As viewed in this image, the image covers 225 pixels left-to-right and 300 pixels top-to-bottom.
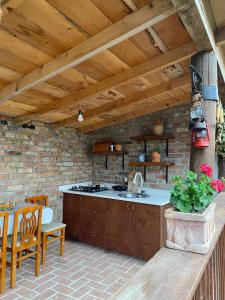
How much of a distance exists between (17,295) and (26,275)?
1.42ft

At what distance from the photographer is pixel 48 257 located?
3434 millimetres

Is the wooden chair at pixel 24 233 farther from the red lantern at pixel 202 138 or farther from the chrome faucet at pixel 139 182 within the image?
the red lantern at pixel 202 138

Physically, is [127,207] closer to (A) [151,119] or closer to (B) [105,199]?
(B) [105,199]

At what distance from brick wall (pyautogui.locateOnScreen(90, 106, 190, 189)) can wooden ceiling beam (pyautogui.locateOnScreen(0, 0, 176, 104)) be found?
2.54 m

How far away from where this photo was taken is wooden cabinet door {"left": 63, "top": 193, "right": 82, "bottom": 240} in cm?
409

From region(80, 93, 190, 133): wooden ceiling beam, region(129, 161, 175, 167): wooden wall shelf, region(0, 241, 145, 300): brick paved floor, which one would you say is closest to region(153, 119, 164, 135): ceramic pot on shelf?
region(80, 93, 190, 133): wooden ceiling beam

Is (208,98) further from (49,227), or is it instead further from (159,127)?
(49,227)

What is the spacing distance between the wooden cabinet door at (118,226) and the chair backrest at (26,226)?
3.89ft

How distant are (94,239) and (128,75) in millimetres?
2700

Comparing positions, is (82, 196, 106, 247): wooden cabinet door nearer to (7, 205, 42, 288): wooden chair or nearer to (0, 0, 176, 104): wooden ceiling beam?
(7, 205, 42, 288): wooden chair

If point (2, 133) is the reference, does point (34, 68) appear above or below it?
above

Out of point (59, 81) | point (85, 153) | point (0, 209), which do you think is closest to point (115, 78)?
Answer: point (59, 81)

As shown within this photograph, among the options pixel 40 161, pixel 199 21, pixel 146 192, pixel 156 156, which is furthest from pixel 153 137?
pixel 199 21

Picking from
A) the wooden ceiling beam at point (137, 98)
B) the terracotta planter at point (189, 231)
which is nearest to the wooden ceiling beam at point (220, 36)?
the wooden ceiling beam at point (137, 98)
